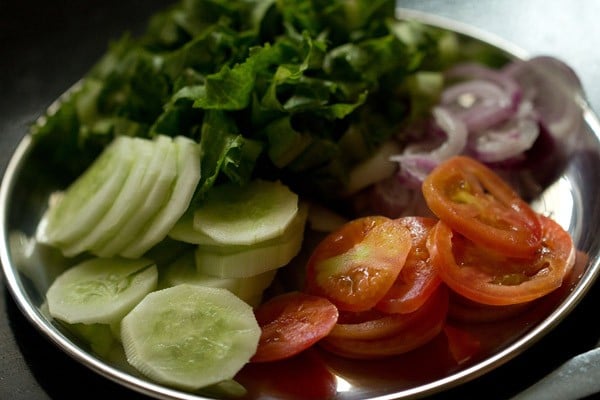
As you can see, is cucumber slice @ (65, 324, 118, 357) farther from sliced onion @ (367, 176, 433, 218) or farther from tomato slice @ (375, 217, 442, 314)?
sliced onion @ (367, 176, 433, 218)

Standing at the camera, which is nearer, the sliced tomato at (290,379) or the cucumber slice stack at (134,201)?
the sliced tomato at (290,379)

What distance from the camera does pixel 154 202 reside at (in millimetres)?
1471

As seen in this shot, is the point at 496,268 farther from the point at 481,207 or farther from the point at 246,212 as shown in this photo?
the point at 246,212

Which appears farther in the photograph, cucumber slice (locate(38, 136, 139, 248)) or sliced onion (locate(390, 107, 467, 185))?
sliced onion (locate(390, 107, 467, 185))

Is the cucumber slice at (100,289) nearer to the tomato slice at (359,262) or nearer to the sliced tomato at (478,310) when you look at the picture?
the tomato slice at (359,262)

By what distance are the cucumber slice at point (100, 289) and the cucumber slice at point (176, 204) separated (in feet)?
0.13

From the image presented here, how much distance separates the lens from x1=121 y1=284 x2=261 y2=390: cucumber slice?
4.11ft

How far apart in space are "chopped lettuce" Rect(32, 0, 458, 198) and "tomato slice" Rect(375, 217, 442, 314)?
0.33 m

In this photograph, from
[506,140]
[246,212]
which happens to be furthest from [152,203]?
[506,140]

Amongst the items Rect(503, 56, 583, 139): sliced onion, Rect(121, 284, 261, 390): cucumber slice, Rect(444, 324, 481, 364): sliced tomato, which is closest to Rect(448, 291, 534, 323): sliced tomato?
Rect(444, 324, 481, 364): sliced tomato

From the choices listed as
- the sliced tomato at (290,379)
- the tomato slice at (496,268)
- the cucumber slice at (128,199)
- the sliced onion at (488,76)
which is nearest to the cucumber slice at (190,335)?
the sliced tomato at (290,379)

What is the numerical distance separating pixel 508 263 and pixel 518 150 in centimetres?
39

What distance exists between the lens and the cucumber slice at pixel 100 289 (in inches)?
54.8

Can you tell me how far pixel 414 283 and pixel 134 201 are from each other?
562mm
